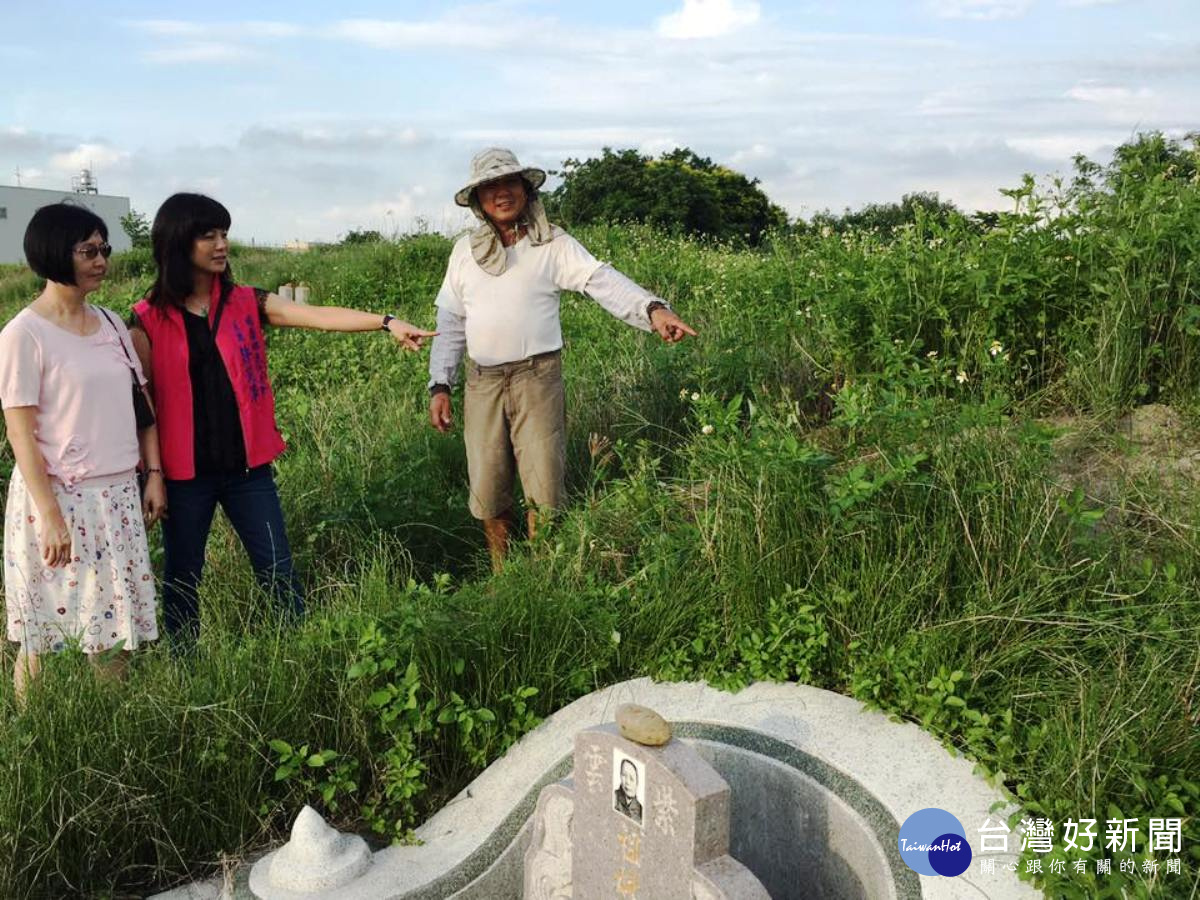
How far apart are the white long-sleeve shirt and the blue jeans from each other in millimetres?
1095

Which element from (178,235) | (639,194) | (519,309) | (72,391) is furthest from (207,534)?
(639,194)

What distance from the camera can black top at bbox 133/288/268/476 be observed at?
4.01 m

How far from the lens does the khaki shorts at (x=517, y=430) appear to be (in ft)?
15.2

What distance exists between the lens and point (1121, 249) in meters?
4.89

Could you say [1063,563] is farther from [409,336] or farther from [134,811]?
[134,811]

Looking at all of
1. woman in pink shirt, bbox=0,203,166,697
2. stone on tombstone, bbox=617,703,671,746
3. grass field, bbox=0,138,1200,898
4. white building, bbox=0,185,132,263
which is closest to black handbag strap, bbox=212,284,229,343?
woman in pink shirt, bbox=0,203,166,697

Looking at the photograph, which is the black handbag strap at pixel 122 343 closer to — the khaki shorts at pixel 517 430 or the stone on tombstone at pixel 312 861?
the khaki shorts at pixel 517 430

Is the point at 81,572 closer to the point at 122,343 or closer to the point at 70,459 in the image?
the point at 70,459

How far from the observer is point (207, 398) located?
13.2 feet

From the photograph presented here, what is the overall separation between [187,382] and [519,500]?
6.06 ft

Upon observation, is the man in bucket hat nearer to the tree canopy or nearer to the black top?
the black top

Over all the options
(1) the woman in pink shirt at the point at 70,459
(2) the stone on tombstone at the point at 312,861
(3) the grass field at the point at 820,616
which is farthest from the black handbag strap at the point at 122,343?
(2) the stone on tombstone at the point at 312,861

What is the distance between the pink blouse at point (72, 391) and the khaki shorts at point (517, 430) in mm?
1503

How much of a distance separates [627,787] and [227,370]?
2282mm
